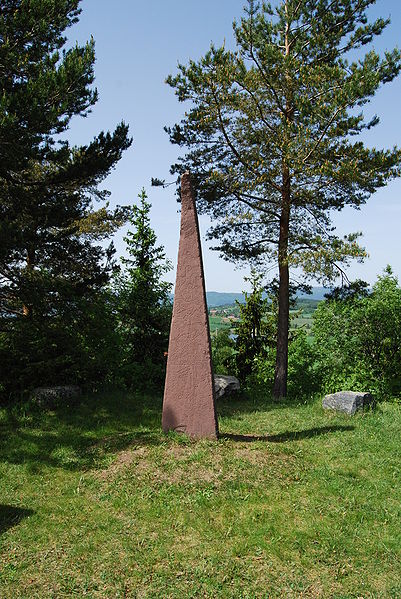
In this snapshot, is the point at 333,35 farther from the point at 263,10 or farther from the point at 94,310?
the point at 94,310

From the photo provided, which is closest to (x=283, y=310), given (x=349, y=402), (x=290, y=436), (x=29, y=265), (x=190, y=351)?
(x=349, y=402)

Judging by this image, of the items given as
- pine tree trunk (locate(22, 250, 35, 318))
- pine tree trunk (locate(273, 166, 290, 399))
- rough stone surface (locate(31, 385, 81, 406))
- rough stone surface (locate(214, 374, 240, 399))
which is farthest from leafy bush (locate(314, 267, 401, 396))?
pine tree trunk (locate(22, 250, 35, 318))

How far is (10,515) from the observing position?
600 cm

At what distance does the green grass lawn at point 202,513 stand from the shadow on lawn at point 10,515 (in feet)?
0.05

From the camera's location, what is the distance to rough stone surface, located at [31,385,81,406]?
1084 cm

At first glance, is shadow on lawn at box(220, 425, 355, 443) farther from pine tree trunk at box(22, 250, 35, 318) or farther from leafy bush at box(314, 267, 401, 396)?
pine tree trunk at box(22, 250, 35, 318)

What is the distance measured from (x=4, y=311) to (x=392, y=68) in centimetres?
1152

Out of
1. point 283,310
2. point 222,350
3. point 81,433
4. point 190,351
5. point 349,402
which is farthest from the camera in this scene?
point 222,350

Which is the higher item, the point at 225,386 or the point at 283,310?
the point at 283,310

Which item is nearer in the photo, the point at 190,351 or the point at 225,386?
the point at 190,351

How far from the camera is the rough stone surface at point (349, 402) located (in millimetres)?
10219

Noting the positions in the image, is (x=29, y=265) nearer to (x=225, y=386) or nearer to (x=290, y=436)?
(x=225, y=386)

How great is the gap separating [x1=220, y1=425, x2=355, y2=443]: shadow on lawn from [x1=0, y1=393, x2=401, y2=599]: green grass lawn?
1.6 inches

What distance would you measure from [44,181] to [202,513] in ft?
31.0
